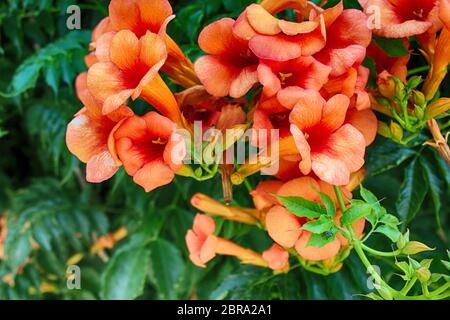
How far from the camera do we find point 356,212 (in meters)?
1.02

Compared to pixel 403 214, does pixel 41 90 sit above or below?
below

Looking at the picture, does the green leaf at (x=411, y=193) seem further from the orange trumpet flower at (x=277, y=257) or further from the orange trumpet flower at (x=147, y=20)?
the orange trumpet flower at (x=147, y=20)

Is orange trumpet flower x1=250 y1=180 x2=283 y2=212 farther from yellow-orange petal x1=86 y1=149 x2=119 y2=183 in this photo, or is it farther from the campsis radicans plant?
yellow-orange petal x1=86 y1=149 x2=119 y2=183

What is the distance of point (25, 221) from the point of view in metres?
2.12

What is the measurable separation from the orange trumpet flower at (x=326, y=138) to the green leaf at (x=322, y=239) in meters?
0.08

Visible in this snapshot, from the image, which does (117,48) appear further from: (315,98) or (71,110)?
(71,110)

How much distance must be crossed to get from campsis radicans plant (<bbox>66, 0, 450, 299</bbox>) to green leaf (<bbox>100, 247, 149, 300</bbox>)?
722mm

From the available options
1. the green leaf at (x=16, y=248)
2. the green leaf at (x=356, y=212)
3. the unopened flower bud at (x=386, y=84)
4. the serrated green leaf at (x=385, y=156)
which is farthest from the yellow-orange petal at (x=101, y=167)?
the green leaf at (x=16, y=248)

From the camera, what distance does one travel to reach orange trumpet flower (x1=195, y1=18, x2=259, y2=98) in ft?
3.58

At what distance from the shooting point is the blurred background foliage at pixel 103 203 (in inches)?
58.9

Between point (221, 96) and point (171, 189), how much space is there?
0.87m

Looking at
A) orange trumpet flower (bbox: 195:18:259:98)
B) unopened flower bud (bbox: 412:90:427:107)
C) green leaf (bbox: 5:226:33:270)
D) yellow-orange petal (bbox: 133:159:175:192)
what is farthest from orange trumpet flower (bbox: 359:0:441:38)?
green leaf (bbox: 5:226:33:270)
